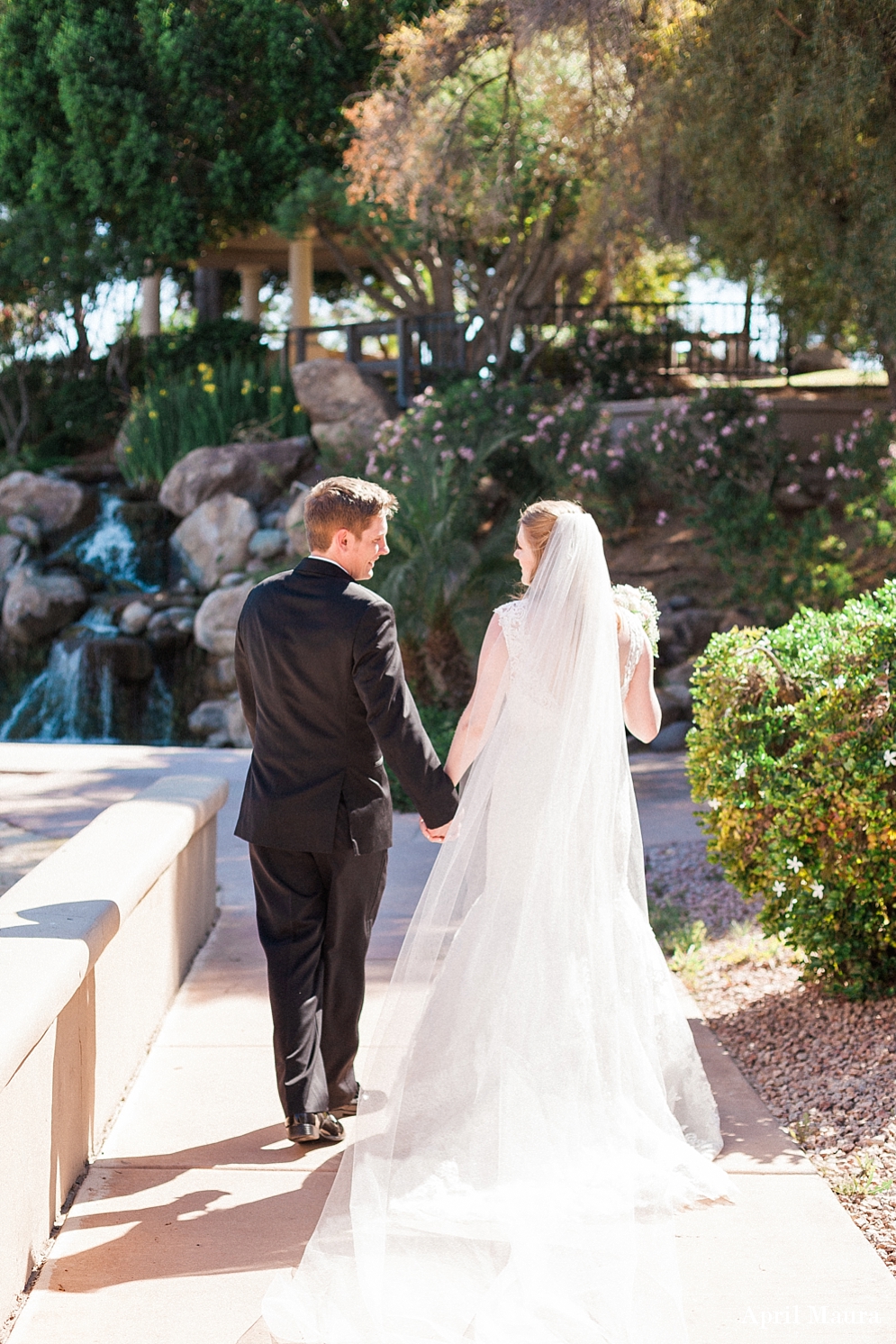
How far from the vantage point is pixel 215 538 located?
16484mm

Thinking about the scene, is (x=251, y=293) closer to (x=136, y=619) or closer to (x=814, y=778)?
(x=136, y=619)

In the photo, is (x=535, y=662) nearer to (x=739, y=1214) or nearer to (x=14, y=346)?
(x=739, y=1214)

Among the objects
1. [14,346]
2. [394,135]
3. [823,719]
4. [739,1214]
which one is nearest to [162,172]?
[14,346]

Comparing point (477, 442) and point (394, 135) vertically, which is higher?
point (394, 135)

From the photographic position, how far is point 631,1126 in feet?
10.1

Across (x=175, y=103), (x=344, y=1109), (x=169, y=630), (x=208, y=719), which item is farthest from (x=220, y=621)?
(x=344, y=1109)

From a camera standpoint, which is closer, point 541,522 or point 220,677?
point 541,522

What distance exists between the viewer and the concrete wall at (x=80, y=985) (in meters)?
2.59

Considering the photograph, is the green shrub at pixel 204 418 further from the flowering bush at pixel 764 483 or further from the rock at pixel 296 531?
the flowering bush at pixel 764 483

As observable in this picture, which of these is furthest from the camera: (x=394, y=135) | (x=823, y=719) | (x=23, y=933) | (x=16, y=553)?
(x=16, y=553)

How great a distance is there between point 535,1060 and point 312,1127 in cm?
76

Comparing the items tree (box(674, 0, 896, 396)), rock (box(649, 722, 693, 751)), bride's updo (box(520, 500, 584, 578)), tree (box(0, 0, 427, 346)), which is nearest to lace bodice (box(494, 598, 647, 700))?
bride's updo (box(520, 500, 584, 578))

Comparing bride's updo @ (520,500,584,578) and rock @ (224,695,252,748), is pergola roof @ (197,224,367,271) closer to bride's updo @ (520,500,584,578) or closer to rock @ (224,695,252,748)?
rock @ (224,695,252,748)

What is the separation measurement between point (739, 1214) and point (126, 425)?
1813 centimetres
